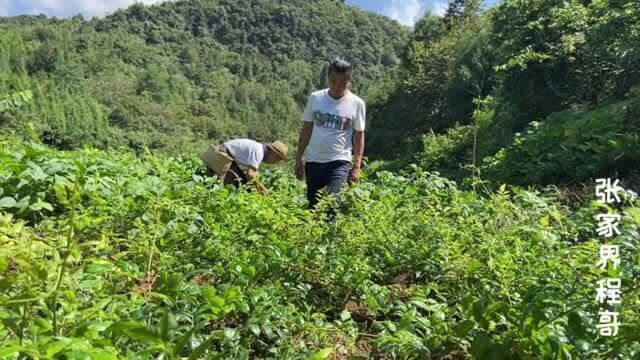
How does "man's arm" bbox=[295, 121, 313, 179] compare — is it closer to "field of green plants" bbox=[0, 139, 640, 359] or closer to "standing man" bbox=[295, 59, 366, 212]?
"standing man" bbox=[295, 59, 366, 212]

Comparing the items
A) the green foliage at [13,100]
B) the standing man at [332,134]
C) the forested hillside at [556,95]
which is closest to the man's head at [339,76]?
the standing man at [332,134]

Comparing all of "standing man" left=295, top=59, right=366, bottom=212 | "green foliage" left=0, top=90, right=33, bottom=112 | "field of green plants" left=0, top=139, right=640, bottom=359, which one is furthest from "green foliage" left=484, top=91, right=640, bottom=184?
"green foliage" left=0, top=90, right=33, bottom=112

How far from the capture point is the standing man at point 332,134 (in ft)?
15.5

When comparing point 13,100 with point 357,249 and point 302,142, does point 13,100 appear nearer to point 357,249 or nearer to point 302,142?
point 302,142

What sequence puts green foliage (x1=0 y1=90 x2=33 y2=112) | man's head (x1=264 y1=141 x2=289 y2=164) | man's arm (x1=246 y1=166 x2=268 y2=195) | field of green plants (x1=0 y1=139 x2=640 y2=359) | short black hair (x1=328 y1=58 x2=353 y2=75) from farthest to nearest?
man's head (x1=264 y1=141 x2=289 y2=164) < man's arm (x1=246 y1=166 x2=268 y2=195) < green foliage (x1=0 y1=90 x2=33 y2=112) < short black hair (x1=328 y1=58 x2=353 y2=75) < field of green plants (x1=0 y1=139 x2=640 y2=359)

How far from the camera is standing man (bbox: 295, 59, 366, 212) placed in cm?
474

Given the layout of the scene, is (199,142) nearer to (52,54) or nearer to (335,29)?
(52,54)

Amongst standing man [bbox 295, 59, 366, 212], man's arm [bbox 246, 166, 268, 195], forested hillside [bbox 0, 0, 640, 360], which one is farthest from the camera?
man's arm [bbox 246, 166, 268, 195]

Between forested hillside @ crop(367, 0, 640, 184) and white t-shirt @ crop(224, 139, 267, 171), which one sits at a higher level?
forested hillside @ crop(367, 0, 640, 184)

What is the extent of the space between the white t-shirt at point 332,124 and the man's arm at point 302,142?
125 mm

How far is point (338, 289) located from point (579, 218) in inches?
66.3

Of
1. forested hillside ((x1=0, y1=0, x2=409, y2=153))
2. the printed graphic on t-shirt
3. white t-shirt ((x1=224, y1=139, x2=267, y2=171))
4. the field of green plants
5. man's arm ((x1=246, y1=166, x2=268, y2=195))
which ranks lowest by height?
the field of green plants

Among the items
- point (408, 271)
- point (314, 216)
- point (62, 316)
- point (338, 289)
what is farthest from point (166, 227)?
point (62, 316)

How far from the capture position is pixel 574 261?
2.52 metres
